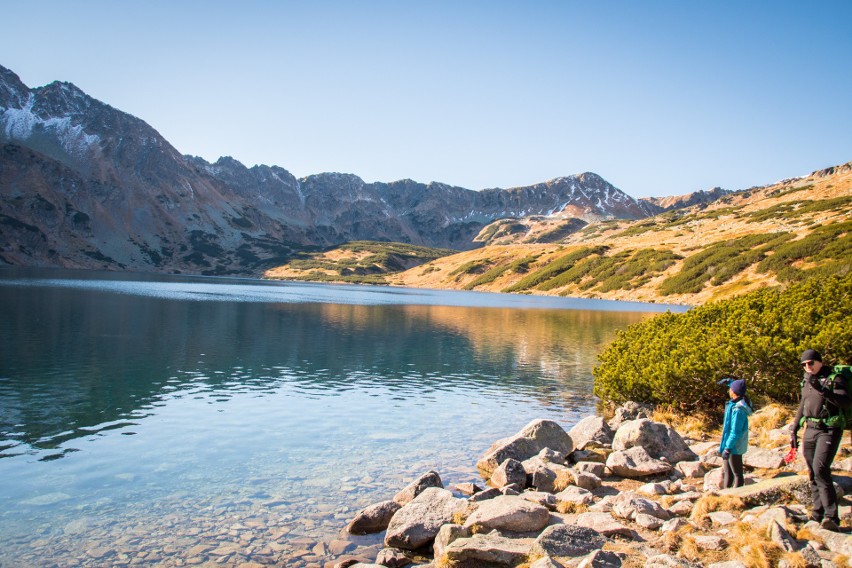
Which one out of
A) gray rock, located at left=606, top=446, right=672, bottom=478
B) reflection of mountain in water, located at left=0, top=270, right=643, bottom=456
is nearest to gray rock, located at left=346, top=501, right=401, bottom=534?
gray rock, located at left=606, top=446, right=672, bottom=478

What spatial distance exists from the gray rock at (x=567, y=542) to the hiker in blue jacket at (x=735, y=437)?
5420 millimetres

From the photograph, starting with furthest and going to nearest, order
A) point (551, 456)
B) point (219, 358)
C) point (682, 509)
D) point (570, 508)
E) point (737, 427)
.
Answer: point (219, 358), point (551, 456), point (570, 508), point (737, 427), point (682, 509)

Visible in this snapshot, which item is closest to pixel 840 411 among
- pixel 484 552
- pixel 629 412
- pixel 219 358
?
pixel 484 552

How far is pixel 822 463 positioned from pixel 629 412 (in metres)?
16.0

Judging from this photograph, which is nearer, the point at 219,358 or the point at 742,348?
the point at 742,348

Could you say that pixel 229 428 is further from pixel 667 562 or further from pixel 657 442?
pixel 667 562

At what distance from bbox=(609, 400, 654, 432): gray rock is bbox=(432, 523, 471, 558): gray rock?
49.3 feet

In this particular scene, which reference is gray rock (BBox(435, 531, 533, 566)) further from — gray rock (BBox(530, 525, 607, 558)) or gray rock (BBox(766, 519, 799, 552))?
gray rock (BBox(766, 519, 799, 552))

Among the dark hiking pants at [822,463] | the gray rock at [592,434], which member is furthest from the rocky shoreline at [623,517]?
the gray rock at [592,434]

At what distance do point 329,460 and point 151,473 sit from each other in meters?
6.66

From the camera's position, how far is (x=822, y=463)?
12.5 m

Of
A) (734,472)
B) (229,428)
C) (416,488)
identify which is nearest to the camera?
(734,472)

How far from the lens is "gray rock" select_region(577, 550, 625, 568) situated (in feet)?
36.3

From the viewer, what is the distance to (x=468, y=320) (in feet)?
315
